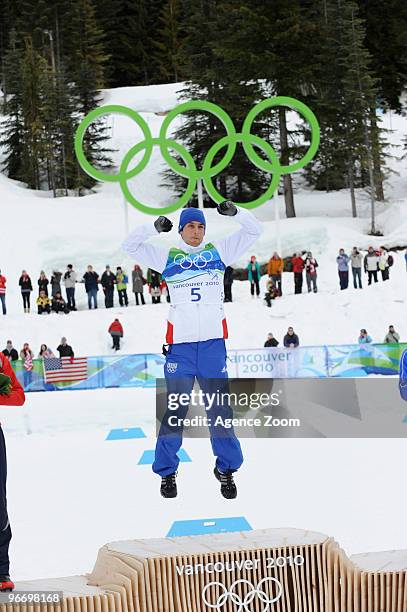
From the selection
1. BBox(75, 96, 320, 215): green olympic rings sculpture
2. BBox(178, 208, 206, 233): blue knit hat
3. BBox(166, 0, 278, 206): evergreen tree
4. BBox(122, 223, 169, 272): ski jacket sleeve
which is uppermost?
BBox(166, 0, 278, 206): evergreen tree

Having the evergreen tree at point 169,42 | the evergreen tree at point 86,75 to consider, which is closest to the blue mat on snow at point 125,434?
the evergreen tree at point 86,75

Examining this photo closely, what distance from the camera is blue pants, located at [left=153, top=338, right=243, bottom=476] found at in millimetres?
4766

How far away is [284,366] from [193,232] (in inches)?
378

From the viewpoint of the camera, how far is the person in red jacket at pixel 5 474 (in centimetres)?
403

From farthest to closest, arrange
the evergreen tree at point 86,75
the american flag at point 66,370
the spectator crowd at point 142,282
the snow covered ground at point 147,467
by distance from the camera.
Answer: the evergreen tree at point 86,75 → the spectator crowd at point 142,282 → the american flag at point 66,370 → the snow covered ground at point 147,467

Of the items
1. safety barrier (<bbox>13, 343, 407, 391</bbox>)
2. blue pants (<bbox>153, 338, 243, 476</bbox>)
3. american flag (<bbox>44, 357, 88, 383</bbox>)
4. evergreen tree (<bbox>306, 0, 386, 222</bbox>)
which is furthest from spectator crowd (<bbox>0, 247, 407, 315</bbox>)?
blue pants (<bbox>153, 338, 243, 476</bbox>)

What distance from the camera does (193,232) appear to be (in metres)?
4.90

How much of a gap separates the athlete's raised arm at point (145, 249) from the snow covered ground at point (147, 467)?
2108 mm

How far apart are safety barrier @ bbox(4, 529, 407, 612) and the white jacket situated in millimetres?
1430

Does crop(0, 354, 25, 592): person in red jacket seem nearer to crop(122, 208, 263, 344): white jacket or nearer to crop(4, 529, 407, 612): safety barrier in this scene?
crop(4, 529, 407, 612): safety barrier

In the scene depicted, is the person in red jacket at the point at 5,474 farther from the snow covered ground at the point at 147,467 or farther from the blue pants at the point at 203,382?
the snow covered ground at the point at 147,467

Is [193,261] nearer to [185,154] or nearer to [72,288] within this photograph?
[72,288]

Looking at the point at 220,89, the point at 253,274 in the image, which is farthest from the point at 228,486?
the point at 220,89

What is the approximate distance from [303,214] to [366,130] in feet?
15.3
